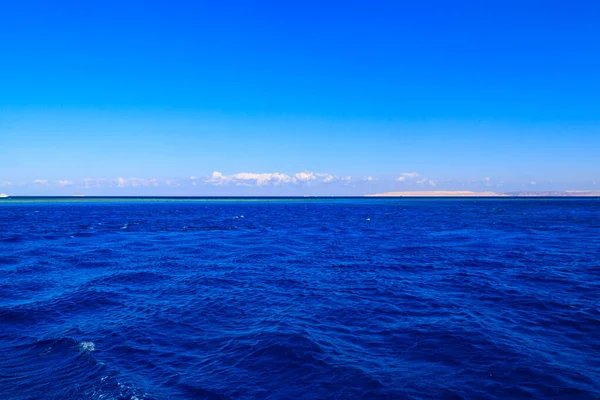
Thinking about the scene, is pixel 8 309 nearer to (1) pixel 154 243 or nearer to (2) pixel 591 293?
(1) pixel 154 243

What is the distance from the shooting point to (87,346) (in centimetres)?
1548

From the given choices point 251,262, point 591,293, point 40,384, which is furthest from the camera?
point 251,262

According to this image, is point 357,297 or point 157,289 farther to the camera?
point 157,289

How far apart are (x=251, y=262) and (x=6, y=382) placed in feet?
76.1

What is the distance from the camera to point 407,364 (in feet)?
45.0

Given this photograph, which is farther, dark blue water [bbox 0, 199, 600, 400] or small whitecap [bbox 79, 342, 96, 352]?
small whitecap [bbox 79, 342, 96, 352]

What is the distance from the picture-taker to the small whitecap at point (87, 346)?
15.2m

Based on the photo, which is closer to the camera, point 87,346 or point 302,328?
point 87,346

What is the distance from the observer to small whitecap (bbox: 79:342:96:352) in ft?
49.8

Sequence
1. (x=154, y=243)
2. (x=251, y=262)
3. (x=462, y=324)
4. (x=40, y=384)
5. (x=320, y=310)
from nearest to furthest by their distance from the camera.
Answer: (x=40, y=384) → (x=462, y=324) → (x=320, y=310) → (x=251, y=262) → (x=154, y=243)

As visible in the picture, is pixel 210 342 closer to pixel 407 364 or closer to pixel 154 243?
pixel 407 364

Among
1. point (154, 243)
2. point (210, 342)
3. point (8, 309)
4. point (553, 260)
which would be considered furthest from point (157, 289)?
point (553, 260)

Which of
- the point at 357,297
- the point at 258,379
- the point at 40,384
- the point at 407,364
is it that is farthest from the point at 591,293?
the point at 40,384

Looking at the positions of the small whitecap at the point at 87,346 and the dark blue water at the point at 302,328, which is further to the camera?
the small whitecap at the point at 87,346
